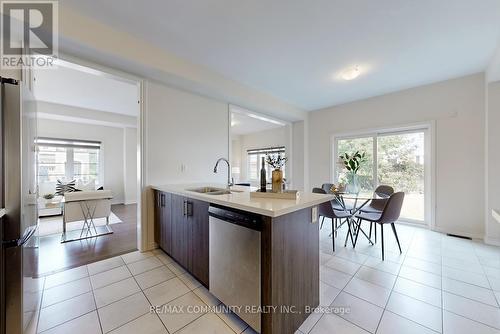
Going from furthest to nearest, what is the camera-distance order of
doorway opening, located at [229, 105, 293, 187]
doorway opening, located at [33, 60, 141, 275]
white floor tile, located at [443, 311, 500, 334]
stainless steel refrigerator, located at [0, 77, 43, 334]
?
doorway opening, located at [229, 105, 293, 187], doorway opening, located at [33, 60, 141, 275], white floor tile, located at [443, 311, 500, 334], stainless steel refrigerator, located at [0, 77, 43, 334]

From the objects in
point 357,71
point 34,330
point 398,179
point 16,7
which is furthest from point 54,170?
point 398,179

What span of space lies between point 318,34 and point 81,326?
3430 millimetres

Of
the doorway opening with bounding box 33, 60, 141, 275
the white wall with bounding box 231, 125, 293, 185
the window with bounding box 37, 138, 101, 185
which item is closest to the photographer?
the doorway opening with bounding box 33, 60, 141, 275

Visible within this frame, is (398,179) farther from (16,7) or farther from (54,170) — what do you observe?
(54,170)

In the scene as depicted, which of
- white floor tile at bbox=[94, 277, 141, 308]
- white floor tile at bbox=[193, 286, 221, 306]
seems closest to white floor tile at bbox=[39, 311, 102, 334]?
white floor tile at bbox=[94, 277, 141, 308]

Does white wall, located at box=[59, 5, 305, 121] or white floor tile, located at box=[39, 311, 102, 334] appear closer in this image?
white floor tile, located at box=[39, 311, 102, 334]

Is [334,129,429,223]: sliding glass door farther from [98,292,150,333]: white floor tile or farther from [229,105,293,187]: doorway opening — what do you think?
[98,292,150,333]: white floor tile

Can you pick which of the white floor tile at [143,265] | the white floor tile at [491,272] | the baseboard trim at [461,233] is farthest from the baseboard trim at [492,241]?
the white floor tile at [143,265]

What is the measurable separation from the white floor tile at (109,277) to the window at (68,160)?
4455 mm

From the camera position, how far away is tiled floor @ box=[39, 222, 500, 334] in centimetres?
144

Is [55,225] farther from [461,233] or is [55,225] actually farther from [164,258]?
[461,233]

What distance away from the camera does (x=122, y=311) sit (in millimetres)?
1585

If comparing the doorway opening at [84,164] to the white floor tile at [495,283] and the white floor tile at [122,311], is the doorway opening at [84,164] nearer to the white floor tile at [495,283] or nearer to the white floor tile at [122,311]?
the white floor tile at [122,311]

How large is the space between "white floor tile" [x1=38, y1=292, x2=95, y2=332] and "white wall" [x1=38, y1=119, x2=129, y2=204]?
5.03 meters
